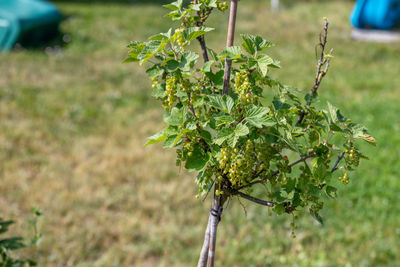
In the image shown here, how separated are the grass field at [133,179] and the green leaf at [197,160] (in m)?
2.24

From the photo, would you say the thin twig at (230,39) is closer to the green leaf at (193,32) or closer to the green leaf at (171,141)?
the green leaf at (193,32)

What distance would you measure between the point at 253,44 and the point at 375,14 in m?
9.04

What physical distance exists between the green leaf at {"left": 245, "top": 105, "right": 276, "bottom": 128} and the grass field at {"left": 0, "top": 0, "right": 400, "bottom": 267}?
7.69 ft

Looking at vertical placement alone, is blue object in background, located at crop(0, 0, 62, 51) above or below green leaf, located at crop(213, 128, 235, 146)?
below

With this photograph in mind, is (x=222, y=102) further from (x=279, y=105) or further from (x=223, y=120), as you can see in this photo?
(x=279, y=105)

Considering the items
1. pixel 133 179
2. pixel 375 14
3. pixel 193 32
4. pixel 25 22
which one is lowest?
pixel 133 179

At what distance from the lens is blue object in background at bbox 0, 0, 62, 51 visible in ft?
25.4

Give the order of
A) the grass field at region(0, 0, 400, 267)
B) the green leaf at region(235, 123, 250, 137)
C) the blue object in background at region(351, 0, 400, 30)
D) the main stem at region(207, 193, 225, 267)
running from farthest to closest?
the blue object in background at region(351, 0, 400, 30), the grass field at region(0, 0, 400, 267), the main stem at region(207, 193, 225, 267), the green leaf at region(235, 123, 250, 137)

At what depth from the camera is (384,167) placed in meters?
4.61

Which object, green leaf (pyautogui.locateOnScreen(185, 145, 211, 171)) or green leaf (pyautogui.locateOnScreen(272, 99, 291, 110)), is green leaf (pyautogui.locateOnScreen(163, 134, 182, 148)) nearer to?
green leaf (pyautogui.locateOnScreen(185, 145, 211, 171))

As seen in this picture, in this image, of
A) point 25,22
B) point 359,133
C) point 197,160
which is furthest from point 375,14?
point 197,160

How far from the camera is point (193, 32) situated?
1.21m

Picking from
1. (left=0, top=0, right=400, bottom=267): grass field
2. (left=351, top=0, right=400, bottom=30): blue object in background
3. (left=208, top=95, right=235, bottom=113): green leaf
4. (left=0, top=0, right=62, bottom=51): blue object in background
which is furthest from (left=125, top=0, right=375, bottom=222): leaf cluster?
(left=351, top=0, right=400, bottom=30): blue object in background

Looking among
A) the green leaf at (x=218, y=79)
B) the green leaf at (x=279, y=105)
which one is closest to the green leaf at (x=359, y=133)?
the green leaf at (x=279, y=105)
